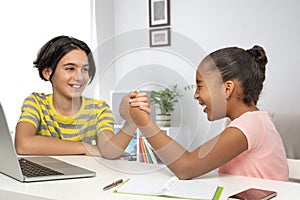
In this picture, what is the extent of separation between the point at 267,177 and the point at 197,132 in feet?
1.68

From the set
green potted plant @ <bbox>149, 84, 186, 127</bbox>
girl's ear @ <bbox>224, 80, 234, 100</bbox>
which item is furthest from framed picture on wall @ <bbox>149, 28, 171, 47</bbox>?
girl's ear @ <bbox>224, 80, 234, 100</bbox>

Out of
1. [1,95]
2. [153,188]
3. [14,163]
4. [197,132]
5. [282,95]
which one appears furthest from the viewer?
[1,95]

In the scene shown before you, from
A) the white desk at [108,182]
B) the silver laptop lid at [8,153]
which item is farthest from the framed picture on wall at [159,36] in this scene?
the silver laptop lid at [8,153]

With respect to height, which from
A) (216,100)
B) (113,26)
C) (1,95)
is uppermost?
(113,26)

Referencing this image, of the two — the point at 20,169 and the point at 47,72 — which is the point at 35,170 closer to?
the point at 20,169

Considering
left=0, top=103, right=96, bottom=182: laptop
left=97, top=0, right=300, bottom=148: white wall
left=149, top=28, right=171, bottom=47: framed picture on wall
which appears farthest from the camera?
left=149, top=28, right=171, bottom=47: framed picture on wall

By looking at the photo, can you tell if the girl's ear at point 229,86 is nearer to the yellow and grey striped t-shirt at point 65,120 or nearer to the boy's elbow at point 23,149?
the yellow and grey striped t-shirt at point 65,120

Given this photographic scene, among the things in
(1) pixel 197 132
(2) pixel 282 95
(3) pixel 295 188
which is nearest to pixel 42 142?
(1) pixel 197 132

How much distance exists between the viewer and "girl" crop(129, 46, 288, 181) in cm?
113

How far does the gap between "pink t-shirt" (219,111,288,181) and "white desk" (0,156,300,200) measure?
90mm

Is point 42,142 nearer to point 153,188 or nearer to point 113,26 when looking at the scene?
point 153,188

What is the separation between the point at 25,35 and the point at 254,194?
2.93m

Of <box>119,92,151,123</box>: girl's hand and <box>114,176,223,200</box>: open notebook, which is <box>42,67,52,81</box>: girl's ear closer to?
<box>119,92,151,123</box>: girl's hand

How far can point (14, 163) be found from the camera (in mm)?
1088
